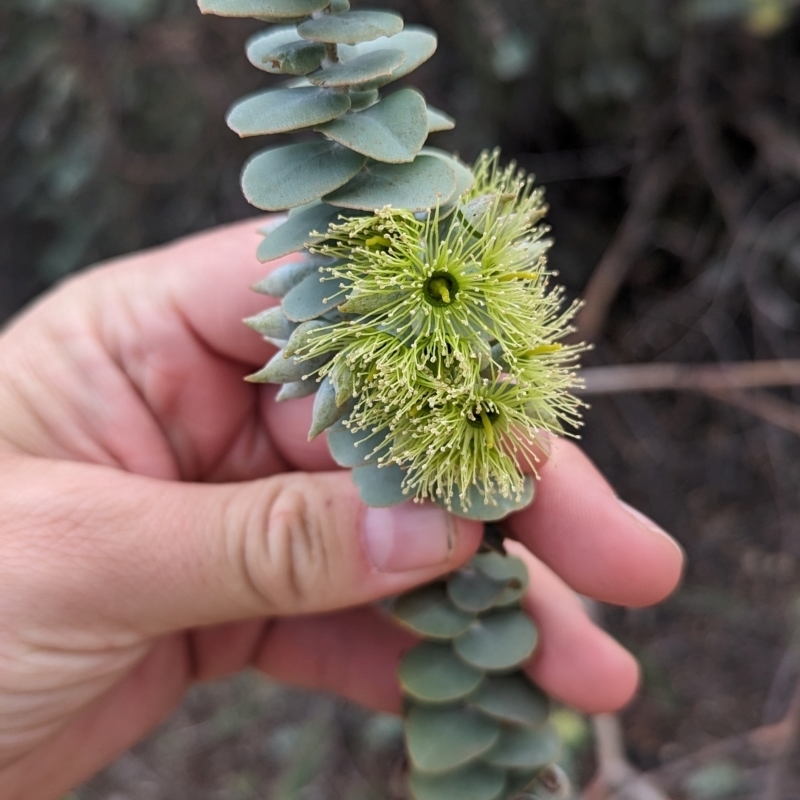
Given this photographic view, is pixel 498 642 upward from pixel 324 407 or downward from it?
downward

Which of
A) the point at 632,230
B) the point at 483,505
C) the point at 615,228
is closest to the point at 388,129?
the point at 483,505

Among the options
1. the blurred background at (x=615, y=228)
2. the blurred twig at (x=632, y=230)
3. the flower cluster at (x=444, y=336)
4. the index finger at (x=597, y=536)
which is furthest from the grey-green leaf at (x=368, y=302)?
the blurred twig at (x=632, y=230)

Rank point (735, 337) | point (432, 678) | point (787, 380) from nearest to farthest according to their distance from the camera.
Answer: point (432, 678)
point (787, 380)
point (735, 337)

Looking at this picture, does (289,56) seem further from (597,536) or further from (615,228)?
(615,228)

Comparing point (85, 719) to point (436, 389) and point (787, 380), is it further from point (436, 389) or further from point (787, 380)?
point (787, 380)

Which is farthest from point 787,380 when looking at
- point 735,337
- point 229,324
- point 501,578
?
point 229,324

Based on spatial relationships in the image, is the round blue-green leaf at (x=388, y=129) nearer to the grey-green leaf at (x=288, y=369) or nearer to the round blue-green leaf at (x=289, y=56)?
the round blue-green leaf at (x=289, y=56)

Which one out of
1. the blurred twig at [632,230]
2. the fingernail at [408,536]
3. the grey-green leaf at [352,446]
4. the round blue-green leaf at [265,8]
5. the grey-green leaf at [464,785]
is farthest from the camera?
the blurred twig at [632,230]
